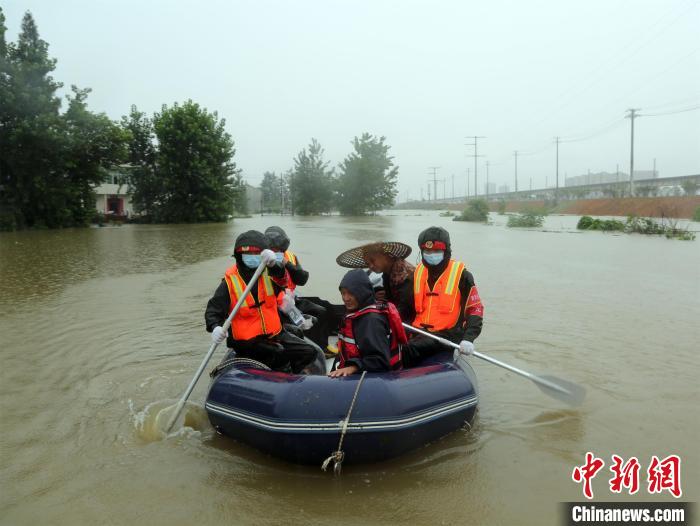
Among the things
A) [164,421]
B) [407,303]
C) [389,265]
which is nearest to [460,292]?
[407,303]

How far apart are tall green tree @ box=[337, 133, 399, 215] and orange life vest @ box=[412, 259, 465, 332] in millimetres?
48096

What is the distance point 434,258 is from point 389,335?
0.90 meters

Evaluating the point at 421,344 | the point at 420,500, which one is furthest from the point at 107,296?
the point at 420,500

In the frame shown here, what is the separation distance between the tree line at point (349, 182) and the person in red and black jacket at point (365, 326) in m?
49.0

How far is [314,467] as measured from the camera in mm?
3158

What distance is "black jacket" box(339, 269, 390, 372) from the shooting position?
3293 mm

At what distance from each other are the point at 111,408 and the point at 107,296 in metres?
5.04

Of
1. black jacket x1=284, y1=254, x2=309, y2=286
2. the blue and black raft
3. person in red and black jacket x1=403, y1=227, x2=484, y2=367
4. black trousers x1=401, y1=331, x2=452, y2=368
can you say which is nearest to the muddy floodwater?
the blue and black raft

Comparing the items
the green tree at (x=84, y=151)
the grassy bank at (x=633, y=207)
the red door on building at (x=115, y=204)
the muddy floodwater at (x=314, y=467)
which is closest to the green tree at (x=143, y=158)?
the green tree at (x=84, y=151)

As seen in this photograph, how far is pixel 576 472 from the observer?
3301 millimetres

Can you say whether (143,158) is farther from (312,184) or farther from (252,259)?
(252,259)

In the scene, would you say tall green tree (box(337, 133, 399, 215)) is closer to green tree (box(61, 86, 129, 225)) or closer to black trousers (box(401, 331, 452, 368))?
green tree (box(61, 86, 129, 225))

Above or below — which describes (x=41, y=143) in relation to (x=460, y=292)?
above

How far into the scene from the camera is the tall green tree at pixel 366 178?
51.8 metres
